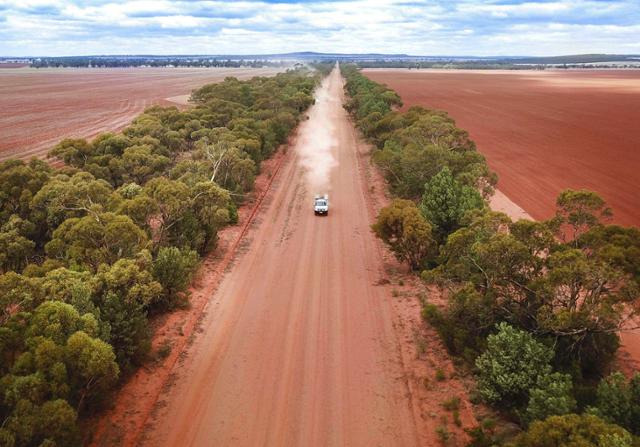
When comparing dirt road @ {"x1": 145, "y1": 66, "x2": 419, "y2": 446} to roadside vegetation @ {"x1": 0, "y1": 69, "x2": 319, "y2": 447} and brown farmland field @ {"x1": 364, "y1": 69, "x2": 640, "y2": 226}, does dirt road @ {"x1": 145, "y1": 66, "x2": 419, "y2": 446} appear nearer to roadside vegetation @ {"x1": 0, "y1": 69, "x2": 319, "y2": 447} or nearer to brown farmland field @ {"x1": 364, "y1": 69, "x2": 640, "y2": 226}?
roadside vegetation @ {"x1": 0, "y1": 69, "x2": 319, "y2": 447}

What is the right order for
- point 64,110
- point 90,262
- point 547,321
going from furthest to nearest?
point 64,110 < point 90,262 < point 547,321

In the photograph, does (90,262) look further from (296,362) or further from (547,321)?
(547,321)

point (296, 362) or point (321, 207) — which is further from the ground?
point (321, 207)

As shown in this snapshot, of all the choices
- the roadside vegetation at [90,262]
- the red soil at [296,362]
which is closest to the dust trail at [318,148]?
the roadside vegetation at [90,262]

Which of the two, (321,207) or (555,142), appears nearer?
(321,207)

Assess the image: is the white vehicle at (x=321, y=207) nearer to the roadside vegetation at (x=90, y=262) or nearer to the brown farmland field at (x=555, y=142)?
the roadside vegetation at (x=90, y=262)

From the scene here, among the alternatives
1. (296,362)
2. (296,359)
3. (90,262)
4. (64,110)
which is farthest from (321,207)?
(64,110)

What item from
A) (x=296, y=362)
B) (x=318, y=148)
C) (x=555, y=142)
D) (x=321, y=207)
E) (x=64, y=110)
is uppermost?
(x=64, y=110)

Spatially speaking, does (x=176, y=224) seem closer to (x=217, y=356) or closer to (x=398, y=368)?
(x=217, y=356)

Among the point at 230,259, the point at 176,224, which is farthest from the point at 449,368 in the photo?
the point at 176,224
